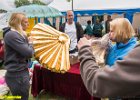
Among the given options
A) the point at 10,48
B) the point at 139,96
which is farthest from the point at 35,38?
the point at 139,96

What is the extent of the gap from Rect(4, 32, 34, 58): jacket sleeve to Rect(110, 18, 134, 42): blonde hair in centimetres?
104

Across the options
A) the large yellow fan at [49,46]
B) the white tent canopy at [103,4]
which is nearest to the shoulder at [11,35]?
the large yellow fan at [49,46]

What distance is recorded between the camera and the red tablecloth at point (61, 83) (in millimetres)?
4301

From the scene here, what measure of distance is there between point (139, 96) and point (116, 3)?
33.6ft

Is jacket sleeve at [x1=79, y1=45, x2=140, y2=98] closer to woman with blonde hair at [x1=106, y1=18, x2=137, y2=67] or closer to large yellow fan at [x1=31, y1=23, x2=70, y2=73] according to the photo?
woman with blonde hair at [x1=106, y1=18, x2=137, y2=67]

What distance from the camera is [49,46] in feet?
10.2

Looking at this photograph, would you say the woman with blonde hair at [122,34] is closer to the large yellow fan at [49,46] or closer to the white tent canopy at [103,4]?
the large yellow fan at [49,46]

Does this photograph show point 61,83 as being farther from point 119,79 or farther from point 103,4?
point 103,4

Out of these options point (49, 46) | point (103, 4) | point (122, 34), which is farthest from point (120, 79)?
point (103, 4)

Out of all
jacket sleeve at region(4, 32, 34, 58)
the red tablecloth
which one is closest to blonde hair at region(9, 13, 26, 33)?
jacket sleeve at region(4, 32, 34, 58)

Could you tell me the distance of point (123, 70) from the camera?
2.59ft

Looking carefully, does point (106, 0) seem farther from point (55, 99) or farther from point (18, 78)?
point (18, 78)

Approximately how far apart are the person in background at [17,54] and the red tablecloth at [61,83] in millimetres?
1573

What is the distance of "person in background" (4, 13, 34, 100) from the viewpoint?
8.63 ft
